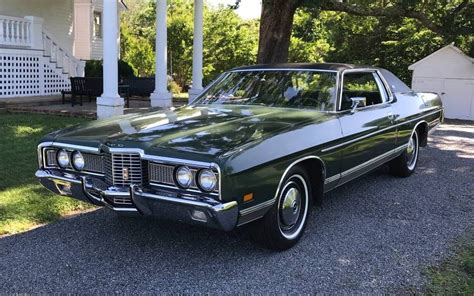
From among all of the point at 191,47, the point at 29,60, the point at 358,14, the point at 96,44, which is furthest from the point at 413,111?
the point at 191,47

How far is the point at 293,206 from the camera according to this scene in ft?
14.3

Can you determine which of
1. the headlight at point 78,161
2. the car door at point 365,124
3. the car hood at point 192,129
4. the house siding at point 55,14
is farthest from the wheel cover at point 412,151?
the house siding at point 55,14

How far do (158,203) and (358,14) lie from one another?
1170 centimetres

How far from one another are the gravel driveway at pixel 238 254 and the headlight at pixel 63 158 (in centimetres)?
68

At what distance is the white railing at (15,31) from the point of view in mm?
13273

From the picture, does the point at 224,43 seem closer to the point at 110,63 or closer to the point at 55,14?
the point at 55,14

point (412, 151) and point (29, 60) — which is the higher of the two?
point (29, 60)

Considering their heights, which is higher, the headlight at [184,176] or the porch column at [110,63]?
the porch column at [110,63]

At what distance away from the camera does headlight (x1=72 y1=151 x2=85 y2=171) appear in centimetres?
426

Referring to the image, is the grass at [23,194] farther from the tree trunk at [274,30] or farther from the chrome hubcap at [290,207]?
the tree trunk at [274,30]

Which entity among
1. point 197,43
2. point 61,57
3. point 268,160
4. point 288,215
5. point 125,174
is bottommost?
point 288,215

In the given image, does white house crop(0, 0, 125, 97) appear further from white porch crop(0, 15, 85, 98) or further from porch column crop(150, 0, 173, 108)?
porch column crop(150, 0, 173, 108)

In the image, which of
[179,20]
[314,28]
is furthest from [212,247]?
[314,28]

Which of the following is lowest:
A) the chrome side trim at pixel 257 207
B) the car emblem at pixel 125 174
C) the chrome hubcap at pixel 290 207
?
the chrome hubcap at pixel 290 207
